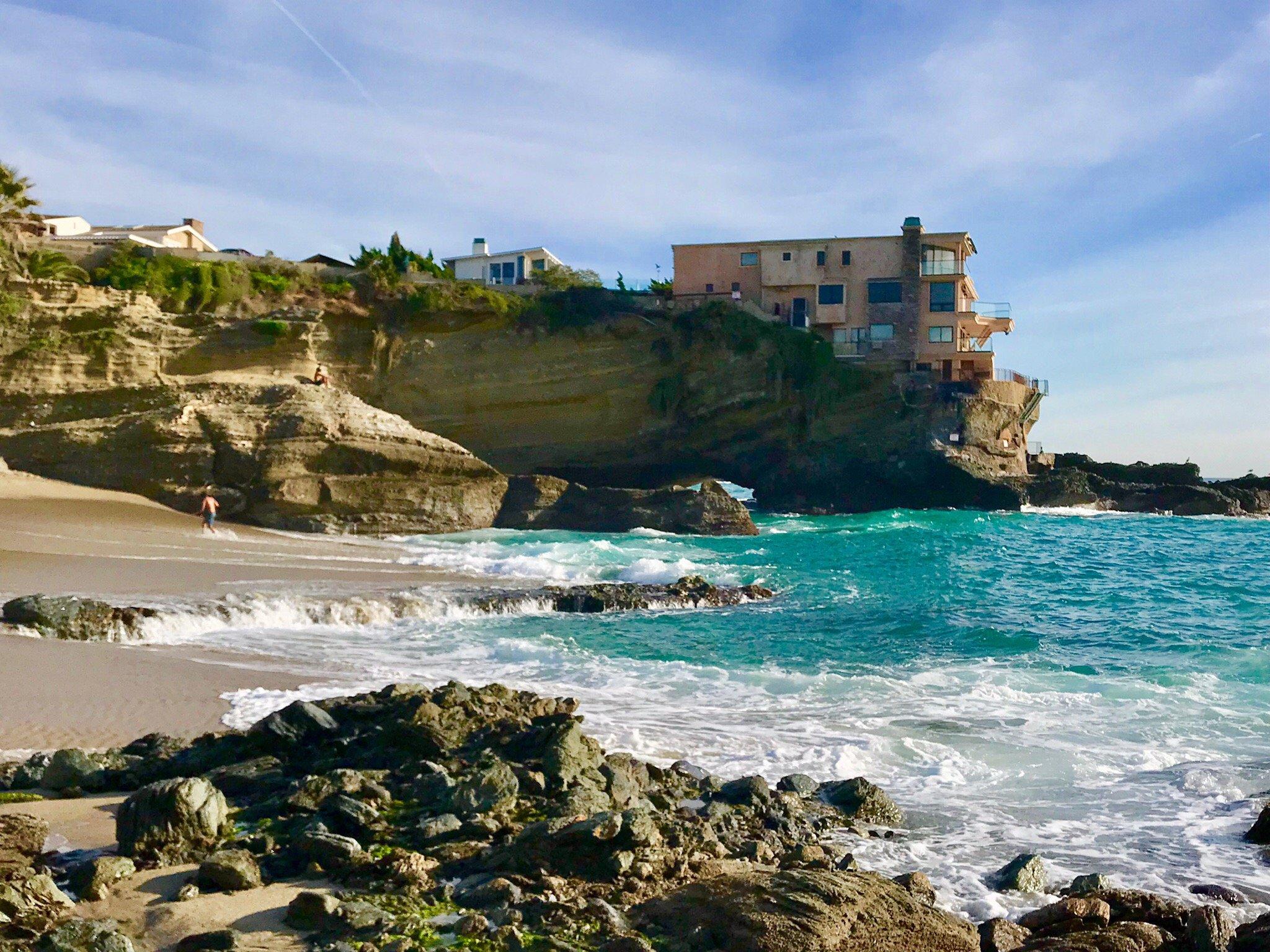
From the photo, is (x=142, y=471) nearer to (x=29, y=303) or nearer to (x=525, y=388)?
(x=29, y=303)

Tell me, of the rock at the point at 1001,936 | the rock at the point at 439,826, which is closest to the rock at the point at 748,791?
the rock at the point at 439,826

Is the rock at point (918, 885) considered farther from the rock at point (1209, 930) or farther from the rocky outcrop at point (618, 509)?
the rocky outcrop at point (618, 509)

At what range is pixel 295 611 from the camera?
17.1 meters

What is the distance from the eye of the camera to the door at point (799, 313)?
5166 centimetres

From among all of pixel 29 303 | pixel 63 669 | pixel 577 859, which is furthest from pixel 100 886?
pixel 29 303

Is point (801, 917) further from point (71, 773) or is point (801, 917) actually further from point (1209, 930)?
point (71, 773)

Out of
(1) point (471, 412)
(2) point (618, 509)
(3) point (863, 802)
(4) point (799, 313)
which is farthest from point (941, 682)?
(4) point (799, 313)

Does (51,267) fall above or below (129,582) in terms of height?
above

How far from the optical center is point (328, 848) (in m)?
6.38

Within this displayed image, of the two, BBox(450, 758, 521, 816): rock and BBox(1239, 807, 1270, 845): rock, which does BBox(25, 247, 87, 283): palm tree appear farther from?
BBox(1239, 807, 1270, 845): rock

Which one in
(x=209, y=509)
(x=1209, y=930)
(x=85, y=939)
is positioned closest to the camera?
(x=85, y=939)

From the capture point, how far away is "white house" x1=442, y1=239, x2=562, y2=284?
56.3 meters

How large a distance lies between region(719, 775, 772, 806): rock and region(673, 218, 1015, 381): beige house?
1726 inches

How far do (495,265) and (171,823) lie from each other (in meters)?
52.1
